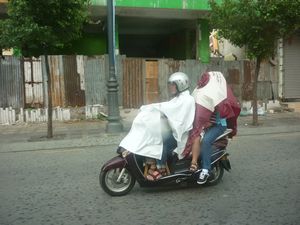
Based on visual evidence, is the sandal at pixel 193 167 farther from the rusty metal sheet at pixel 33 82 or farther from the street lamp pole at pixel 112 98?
the rusty metal sheet at pixel 33 82

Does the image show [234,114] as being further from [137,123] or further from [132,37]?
[132,37]

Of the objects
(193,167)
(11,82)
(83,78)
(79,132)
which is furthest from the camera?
(83,78)

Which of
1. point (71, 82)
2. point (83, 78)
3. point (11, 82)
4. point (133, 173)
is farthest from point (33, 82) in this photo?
point (133, 173)

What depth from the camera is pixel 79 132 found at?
43.0ft

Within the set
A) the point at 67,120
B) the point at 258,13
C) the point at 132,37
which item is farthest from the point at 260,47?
the point at 132,37

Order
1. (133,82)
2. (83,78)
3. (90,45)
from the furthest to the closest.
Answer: (90,45), (133,82), (83,78)

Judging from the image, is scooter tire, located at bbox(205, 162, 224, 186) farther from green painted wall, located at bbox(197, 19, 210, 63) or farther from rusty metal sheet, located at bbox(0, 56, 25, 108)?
green painted wall, located at bbox(197, 19, 210, 63)

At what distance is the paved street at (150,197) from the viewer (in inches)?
206

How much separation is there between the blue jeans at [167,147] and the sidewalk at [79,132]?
5.14m

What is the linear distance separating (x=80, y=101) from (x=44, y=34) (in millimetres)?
4741

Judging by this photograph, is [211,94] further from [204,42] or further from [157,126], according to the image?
[204,42]

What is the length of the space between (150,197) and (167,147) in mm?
699

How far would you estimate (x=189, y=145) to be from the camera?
20.0 ft

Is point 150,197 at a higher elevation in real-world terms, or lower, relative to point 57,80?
lower
